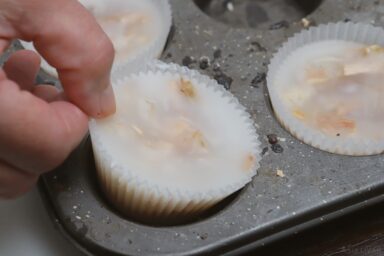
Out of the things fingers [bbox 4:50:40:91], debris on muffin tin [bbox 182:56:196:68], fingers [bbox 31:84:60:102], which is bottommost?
debris on muffin tin [bbox 182:56:196:68]

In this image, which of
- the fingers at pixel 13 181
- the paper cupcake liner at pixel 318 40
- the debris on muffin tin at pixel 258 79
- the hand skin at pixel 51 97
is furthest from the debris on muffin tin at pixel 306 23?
the fingers at pixel 13 181

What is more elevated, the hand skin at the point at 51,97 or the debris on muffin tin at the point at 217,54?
the hand skin at the point at 51,97

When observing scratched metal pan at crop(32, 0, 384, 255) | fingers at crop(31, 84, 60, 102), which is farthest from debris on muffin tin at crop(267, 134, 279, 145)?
fingers at crop(31, 84, 60, 102)

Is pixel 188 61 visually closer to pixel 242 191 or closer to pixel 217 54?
pixel 217 54

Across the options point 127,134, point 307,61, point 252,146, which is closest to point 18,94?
point 127,134

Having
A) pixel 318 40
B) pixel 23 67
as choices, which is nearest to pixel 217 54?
pixel 318 40

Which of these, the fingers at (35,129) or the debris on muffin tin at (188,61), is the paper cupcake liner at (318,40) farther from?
the fingers at (35,129)

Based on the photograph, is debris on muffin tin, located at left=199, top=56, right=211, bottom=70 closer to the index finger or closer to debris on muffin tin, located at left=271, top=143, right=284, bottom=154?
debris on muffin tin, located at left=271, top=143, right=284, bottom=154
